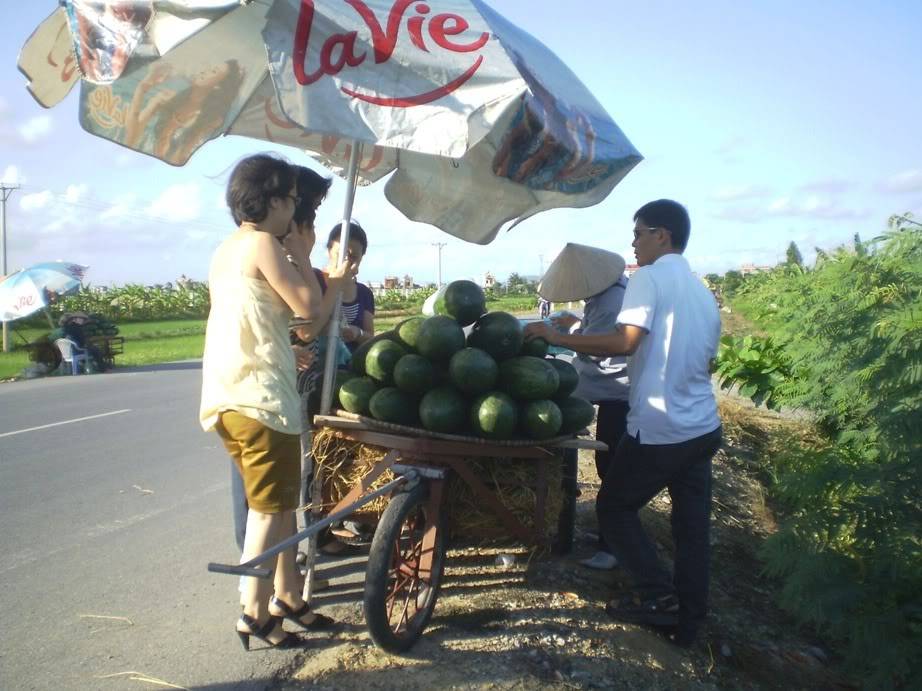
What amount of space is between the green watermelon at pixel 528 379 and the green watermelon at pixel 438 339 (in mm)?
284

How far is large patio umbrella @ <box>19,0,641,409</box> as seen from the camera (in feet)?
9.88

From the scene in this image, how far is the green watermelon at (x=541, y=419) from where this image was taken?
361cm

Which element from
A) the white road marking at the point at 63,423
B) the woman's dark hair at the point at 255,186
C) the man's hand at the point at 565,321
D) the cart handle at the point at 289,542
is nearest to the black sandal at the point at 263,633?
the cart handle at the point at 289,542

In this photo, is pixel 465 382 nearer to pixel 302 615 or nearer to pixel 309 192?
pixel 309 192

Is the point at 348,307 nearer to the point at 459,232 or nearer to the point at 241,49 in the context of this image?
the point at 459,232

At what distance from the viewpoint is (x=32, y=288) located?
16.9 metres

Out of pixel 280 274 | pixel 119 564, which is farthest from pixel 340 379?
pixel 119 564

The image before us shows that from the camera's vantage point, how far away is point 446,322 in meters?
3.81

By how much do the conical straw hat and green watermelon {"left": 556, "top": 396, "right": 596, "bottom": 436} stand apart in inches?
39.6

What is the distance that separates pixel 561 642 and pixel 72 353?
16.1 m

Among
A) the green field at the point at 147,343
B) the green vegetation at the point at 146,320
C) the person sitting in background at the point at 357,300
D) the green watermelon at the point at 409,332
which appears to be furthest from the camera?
the green vegetation at the point at 146,320

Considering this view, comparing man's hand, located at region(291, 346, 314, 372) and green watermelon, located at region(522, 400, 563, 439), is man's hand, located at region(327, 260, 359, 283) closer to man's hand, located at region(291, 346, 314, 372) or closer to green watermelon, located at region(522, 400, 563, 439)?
man's hand, located at region(291, 346, 314, 372)

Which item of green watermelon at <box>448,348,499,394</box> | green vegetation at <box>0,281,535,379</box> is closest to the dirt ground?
green watermelon at <box>448,348,499,394</box>

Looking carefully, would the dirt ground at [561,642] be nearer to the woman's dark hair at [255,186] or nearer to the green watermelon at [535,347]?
the green watermelon at [535,347]
